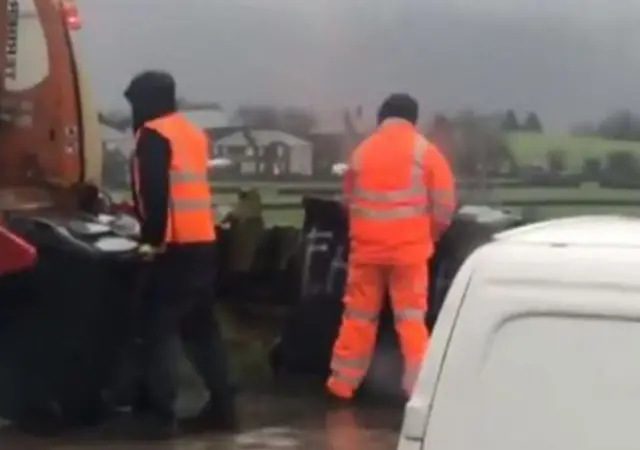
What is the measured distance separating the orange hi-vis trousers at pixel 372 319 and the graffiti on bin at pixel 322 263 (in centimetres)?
49

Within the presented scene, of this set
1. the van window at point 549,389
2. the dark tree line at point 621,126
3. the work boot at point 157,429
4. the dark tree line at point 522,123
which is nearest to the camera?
the van window at point 549,389

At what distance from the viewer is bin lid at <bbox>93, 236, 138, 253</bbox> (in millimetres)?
8281

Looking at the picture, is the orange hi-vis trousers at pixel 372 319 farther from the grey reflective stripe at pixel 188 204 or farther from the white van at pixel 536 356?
the white van at pixel 536 356

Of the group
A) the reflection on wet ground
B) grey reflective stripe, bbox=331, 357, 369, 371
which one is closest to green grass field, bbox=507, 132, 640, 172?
grey reflective stripe, bbox=331, 357, 369, 371

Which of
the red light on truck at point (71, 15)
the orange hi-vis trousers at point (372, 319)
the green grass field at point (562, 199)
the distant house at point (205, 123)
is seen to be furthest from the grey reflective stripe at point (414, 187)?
the red light on truck at point (71, 15)

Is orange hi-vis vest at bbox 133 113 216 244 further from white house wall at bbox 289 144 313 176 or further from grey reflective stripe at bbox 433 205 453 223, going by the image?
white house wall at bbox 289 144 313 176

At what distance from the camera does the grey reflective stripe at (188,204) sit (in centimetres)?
829

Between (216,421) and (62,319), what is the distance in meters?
0.96

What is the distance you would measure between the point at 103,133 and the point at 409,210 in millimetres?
2108

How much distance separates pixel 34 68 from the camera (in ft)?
31.0

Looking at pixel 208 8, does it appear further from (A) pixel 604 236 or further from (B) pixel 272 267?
(A) pixel 604 236

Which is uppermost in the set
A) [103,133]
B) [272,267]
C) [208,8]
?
[208,8]

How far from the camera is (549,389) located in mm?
2918

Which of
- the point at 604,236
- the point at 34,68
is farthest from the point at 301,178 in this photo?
the point at 604,236
